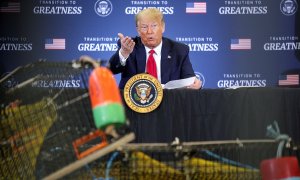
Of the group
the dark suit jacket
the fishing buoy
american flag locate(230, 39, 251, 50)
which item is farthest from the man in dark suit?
american flag locate(230, 39, 251, 50)

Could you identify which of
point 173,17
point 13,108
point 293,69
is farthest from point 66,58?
point 13,108

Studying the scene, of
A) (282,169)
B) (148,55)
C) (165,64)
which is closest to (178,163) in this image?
(282,169)

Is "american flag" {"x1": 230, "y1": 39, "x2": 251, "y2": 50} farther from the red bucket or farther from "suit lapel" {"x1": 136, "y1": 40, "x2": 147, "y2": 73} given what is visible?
the red bucket

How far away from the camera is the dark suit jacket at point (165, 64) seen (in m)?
3.92

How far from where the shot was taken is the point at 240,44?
20.2ft

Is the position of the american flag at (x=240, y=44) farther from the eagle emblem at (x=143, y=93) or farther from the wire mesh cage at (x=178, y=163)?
the wire mesh cage at (x=178, y=163)

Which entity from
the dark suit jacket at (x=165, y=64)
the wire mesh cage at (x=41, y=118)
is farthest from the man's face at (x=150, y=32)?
the wire mesh cage at (x=41, y=118)

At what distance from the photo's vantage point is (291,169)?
2.34 m

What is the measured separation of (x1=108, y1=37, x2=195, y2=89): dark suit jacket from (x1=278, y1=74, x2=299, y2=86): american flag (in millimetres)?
2357

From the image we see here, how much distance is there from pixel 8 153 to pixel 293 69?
13.9 ft

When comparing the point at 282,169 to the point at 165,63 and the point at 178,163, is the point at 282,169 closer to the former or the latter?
the point at 178,163

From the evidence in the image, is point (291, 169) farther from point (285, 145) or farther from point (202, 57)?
point (202, 57)

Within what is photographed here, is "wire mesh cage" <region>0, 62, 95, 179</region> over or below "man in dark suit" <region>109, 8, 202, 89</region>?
below

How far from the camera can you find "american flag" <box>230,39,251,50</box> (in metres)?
6.14
